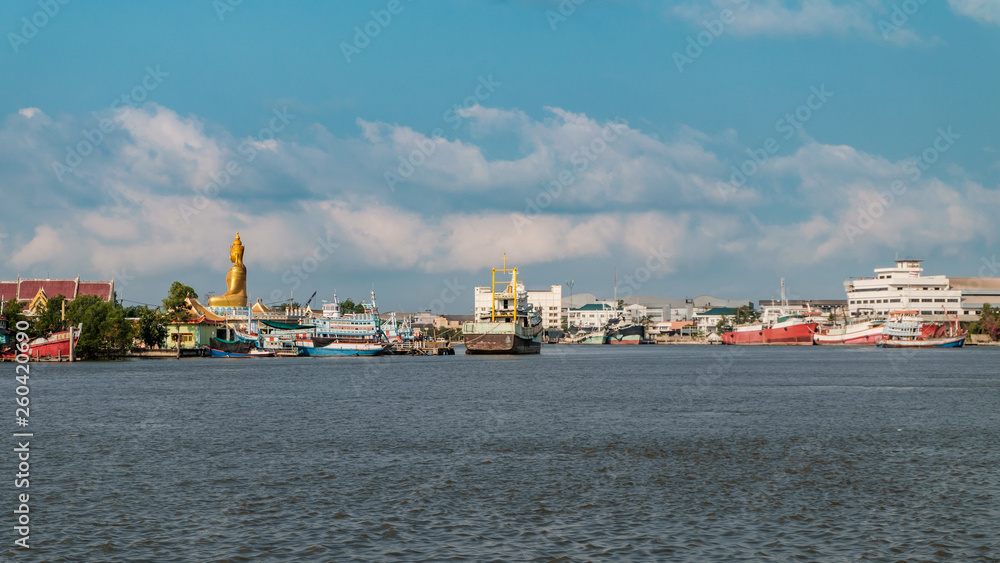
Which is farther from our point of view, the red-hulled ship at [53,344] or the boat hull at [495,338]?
the boat hull at [495,338]

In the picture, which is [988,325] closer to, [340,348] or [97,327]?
[340,348]

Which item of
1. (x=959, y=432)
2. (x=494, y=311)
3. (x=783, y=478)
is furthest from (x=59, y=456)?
(x=494, y=311)

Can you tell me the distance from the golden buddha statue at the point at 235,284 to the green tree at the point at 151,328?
1381 inches

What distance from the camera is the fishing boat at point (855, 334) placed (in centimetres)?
16675

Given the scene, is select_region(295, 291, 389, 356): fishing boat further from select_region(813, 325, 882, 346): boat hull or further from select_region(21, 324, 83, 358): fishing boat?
select_region(813, 325, 882, 346): boat hull

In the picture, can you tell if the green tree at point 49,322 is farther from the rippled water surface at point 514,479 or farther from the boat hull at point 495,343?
the rippled water surface at point 514,479

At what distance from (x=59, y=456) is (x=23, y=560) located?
12743 mm

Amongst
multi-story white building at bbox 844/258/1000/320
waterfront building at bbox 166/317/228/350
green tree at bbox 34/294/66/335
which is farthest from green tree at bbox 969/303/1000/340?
green tree at bbox 34/294/66/335

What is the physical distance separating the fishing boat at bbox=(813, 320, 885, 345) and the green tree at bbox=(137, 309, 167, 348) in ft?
410

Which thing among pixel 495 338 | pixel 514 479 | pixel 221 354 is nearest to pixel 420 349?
pixel 495 338

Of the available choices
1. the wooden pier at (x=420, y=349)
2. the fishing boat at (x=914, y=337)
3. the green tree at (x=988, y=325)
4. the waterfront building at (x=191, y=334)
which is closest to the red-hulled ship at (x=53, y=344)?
the waterfront building at (x=191, y=334)

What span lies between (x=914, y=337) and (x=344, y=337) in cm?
9720

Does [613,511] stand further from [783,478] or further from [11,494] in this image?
[11,494]

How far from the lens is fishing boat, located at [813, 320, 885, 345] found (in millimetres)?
166750
